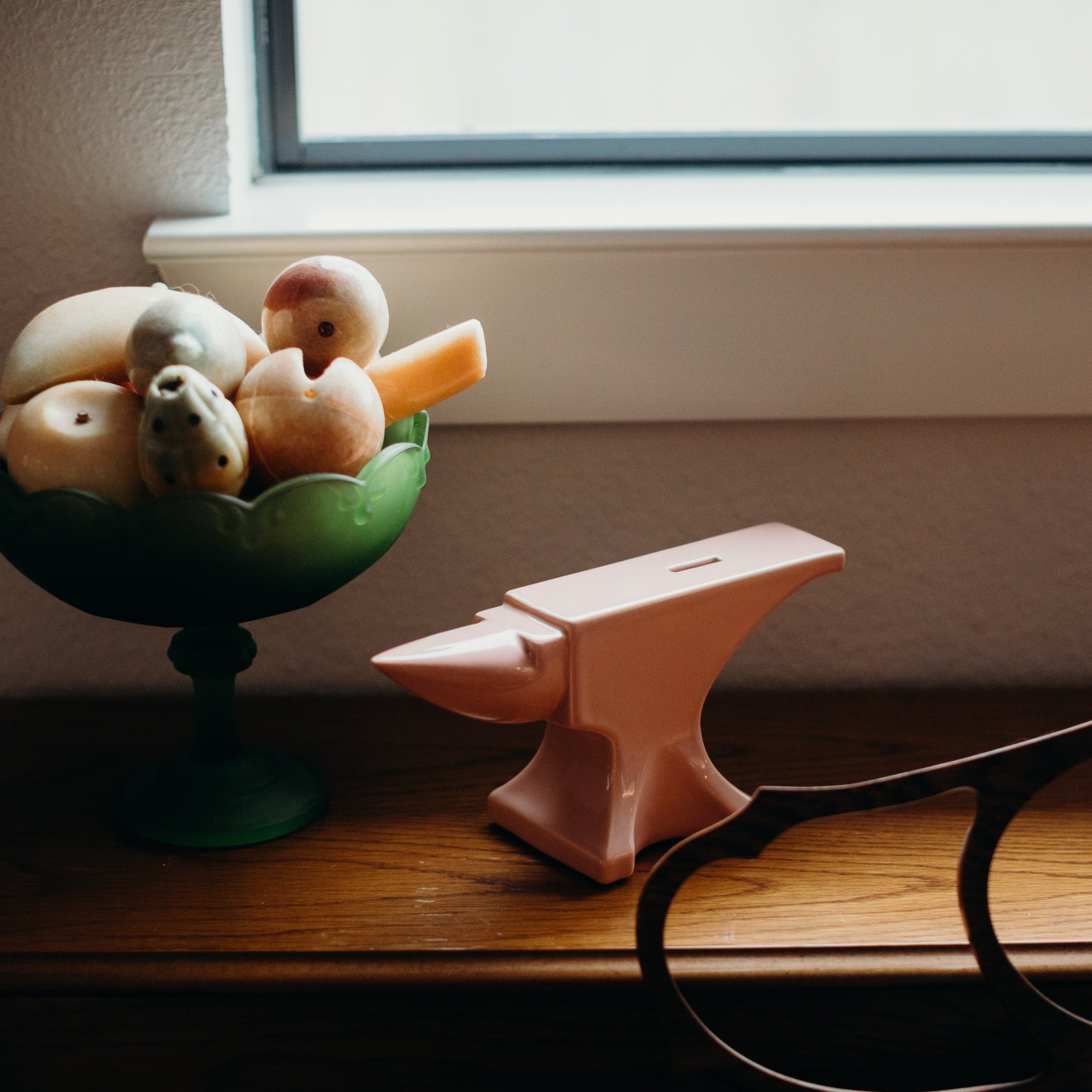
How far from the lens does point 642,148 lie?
2.69 feet

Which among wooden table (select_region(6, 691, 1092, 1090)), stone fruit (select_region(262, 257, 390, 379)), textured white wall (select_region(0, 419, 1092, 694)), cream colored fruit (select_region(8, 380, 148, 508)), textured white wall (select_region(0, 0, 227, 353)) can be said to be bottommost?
wooden table (select_region(6, 691, 1092, 1090))

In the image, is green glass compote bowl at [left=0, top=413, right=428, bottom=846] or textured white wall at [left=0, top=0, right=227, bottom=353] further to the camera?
textured white wall at [left=0, top=0, right=227, bottom=353]

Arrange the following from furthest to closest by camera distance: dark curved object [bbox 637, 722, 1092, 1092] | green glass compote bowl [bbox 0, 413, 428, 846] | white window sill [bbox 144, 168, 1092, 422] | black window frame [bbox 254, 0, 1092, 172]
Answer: black window frame [bbox 254, 0, 1092, 172] → white window sill [bbox 144, 168, 1092, 422] → green glass compote bowl [bbox 0, 413, 428, 846] → dark curved object [bbox 637, 722, 1092, 1092]

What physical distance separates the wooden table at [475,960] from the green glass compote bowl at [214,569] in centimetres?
2

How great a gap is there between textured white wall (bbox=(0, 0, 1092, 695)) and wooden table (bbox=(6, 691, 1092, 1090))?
0.71 ft

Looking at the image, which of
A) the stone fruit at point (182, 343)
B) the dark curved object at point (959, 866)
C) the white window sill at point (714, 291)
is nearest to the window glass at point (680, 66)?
the white window sill at point (714, 291)

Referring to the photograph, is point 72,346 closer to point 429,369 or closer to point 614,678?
point 429,369

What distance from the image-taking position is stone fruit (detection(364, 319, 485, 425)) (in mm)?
559

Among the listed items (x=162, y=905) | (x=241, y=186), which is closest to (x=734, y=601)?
(x=162, y=905)

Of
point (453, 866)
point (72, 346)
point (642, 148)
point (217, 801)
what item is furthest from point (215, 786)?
point (642, 148)

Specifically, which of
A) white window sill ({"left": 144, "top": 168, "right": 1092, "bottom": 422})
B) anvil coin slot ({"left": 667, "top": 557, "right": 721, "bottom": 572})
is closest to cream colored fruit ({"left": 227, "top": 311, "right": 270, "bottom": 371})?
white window sill ({"left": 144, "top": 168, "right": 1092, "bottom": 422})

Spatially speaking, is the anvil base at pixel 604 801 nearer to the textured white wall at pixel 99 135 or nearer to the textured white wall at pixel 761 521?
the textured white wall at pixel 761 521

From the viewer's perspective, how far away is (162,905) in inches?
20.6

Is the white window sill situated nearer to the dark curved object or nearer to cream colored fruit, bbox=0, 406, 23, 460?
cream colored fruit, bbox=0, 406, 23, 460
